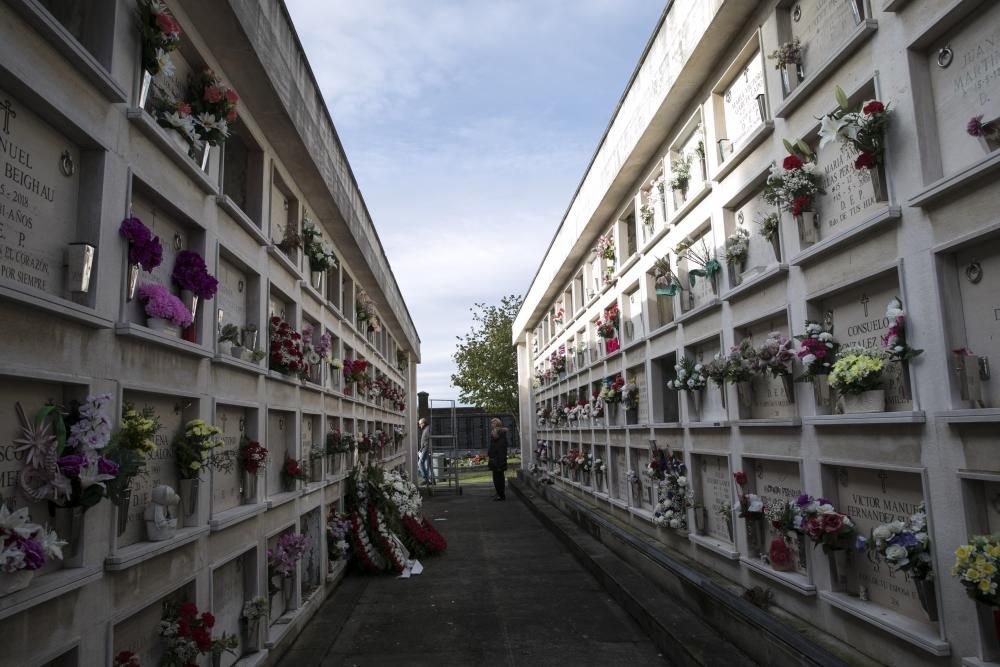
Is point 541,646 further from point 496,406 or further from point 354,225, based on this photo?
point 496,406

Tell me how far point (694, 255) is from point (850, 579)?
3.19 m

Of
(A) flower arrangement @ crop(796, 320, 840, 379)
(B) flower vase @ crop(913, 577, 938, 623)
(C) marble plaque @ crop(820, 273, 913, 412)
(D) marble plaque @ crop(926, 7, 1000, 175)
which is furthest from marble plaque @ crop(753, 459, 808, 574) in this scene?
(D) marble plaque @ crop(926, 7, 1000, 175)

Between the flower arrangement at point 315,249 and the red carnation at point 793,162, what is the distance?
4231 mm

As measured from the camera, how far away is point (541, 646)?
5441 millimetres

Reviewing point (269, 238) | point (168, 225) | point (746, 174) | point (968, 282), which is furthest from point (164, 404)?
point (746, 174)

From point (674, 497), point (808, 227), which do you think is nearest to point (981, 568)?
point (808, 227)

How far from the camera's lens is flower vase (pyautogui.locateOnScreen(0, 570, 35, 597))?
2109 mm

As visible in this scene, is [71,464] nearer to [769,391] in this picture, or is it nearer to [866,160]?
[866,160]

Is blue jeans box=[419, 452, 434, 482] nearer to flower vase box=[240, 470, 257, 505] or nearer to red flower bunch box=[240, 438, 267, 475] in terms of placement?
flower vase box=[240, 470, 257, 505]

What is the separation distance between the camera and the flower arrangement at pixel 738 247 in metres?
5.50

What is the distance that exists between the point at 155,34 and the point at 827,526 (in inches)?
170

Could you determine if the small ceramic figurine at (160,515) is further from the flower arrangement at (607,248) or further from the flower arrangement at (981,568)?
the flower arrangement at (607,248)

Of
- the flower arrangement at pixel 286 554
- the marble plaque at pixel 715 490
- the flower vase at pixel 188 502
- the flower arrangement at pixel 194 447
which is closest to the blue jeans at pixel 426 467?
the marble plaque at pixel 715 490

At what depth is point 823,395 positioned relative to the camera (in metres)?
4.36
